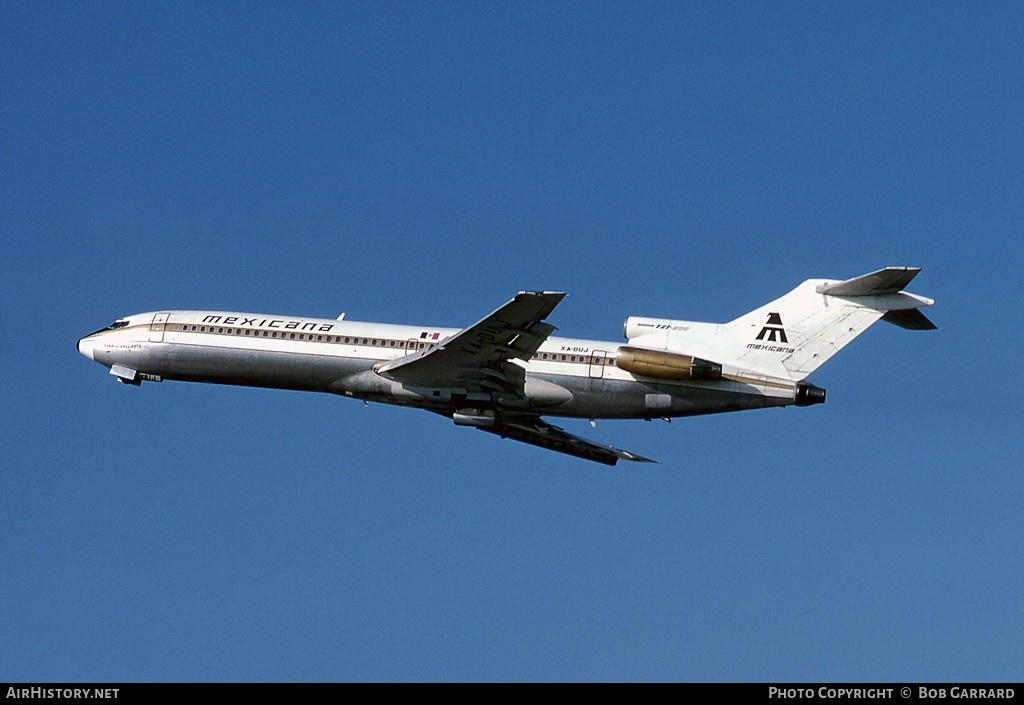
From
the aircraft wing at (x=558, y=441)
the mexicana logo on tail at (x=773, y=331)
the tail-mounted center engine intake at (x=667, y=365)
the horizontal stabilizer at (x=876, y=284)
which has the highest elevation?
the horizontal stabilizer at (x=876, y=284)

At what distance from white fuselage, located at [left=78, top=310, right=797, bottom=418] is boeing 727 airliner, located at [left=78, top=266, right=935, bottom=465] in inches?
1.9

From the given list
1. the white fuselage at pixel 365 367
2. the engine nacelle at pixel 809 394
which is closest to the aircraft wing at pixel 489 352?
the white fuselage at pixel 365 367

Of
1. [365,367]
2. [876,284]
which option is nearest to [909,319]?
[876,284]

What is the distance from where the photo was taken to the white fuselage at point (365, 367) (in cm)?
4809

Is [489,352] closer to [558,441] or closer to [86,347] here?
[558,441]

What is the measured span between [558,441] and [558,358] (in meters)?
5.70

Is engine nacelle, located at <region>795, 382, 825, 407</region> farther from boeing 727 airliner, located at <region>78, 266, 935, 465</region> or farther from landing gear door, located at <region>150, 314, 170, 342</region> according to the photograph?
landing gear door, located at <region>150, 314, 170, 342</region>

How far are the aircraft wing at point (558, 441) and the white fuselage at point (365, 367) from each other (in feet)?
10.0

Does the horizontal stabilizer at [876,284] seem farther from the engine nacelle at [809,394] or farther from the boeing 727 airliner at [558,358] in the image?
the engine nacelle at [809,394]

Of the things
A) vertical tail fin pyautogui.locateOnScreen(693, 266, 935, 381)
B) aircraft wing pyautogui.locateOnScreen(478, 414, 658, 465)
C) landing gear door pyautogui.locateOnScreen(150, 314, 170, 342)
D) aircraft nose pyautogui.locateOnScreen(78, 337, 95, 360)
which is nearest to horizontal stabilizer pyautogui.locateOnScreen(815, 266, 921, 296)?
vertical tail fin pyautogui.locateOnScreen(693, 266, 935, 381)

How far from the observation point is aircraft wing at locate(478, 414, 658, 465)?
5284 centimetres

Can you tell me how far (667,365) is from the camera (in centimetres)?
4753

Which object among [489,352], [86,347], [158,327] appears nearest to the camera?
[489,352]
